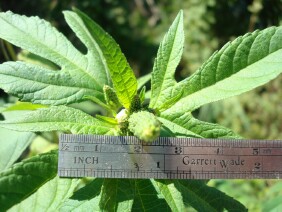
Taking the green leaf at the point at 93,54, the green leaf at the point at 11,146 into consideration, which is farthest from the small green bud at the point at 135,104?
the green leaf at the point at 11,146

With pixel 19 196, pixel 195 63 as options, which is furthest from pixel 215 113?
pixel 19 196

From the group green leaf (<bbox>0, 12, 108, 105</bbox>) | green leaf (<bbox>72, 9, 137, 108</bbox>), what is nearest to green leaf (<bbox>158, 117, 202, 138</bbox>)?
green leaf (<bbox>72, 9, 137, 108</bbox>)

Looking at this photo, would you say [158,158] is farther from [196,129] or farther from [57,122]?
[57,122]

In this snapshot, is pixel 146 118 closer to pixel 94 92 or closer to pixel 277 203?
pixel 94 92

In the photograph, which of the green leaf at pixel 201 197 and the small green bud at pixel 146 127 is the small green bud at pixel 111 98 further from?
the green leaf at pixel 201 197

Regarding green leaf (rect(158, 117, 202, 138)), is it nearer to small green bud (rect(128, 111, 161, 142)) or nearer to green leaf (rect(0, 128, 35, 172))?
small green bud (rect(128, 111, 161, 142))

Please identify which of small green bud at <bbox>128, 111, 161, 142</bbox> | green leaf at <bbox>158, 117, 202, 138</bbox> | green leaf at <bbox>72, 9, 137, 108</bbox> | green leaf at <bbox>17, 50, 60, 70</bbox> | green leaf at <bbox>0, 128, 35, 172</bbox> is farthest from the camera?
green leaf at <bbox>17, 50, 60, 70</bbox>
